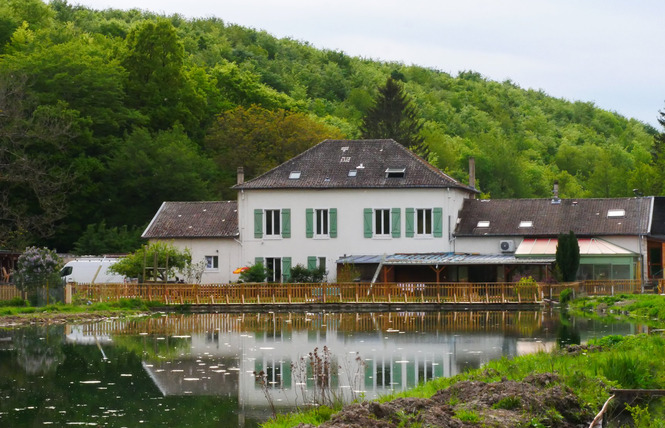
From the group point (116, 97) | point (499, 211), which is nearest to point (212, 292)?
point (499, 211)

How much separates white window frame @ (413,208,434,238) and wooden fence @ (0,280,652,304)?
24.7 ft

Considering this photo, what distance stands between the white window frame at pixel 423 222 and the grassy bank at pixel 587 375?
106ft

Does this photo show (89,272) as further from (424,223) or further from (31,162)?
(424,223)

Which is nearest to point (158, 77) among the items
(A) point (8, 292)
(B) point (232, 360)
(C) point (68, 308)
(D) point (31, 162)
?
(D) point (31, 162)

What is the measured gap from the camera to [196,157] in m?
69.8

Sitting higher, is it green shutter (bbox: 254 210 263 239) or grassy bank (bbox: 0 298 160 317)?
green shutter (bbox: 254 210 263 239)

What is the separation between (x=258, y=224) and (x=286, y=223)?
4.86 ft

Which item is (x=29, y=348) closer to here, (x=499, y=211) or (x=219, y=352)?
(x=219, y=352)

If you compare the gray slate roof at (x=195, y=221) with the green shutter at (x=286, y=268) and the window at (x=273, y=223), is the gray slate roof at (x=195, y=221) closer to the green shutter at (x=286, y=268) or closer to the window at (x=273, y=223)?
the window at (x=273, y=223)

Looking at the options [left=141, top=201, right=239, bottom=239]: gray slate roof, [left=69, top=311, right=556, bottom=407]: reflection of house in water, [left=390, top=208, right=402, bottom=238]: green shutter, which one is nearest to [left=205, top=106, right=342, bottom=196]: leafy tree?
[left=141, top=201, right=239, bottom=239]: gray slate roof

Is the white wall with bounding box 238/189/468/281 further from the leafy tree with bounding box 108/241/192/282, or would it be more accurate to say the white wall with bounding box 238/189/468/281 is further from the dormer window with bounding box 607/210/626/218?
the dormer window with bounding box 607/210/626/218

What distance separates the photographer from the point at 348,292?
1825 inches

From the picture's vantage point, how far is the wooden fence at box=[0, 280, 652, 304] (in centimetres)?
4522

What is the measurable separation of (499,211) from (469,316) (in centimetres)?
1679
